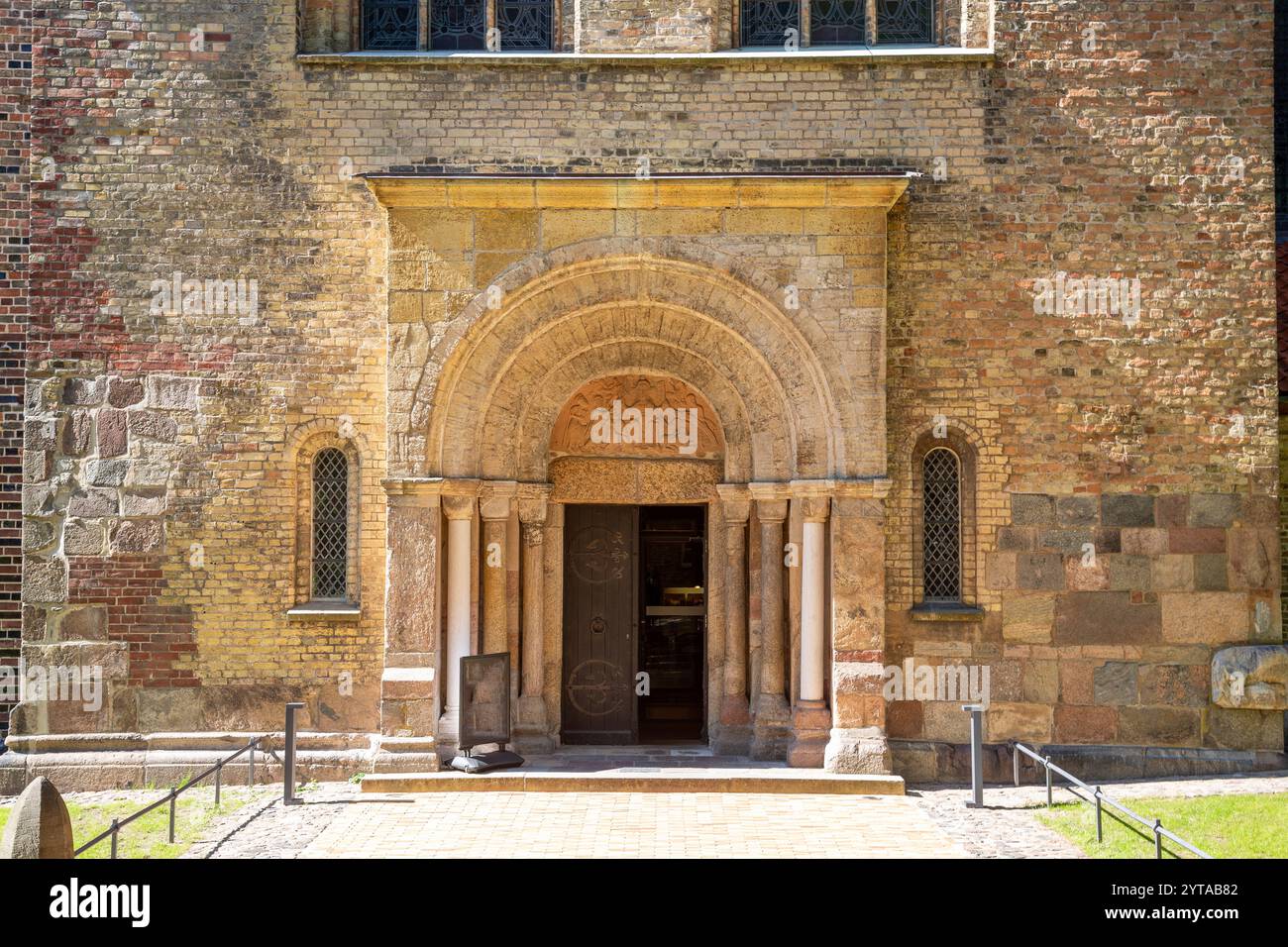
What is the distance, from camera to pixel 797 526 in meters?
10.6

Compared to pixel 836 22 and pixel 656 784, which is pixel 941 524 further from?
pixel 836 22

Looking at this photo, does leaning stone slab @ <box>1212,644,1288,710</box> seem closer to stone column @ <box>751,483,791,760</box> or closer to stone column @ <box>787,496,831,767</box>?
stone column @ <box>787,496,831,767</box>

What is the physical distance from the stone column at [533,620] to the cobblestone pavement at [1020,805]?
3483 mm

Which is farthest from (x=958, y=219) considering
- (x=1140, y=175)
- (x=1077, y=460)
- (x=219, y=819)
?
(x=219, y=819)

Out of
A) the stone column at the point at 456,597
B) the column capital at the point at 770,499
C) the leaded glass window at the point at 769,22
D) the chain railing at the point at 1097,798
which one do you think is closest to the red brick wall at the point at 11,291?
the stone column at the point at 456,597

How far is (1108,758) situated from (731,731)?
3398 mm

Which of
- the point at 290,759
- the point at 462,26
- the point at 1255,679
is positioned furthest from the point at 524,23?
the point at 1255,679

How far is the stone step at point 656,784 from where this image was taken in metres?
9.88

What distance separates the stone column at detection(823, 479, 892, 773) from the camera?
33.4 feet

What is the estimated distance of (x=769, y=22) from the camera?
11.2 meters

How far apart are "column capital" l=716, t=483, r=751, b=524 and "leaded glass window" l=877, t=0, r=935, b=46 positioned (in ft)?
14.8

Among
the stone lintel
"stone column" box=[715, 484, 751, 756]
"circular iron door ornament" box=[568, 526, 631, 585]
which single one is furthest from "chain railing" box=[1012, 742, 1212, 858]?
the stone lintel

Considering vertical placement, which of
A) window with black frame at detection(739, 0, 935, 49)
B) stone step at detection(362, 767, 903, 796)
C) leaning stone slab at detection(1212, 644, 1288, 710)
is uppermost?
window with black frame at detection(739, 0, 935, 49)

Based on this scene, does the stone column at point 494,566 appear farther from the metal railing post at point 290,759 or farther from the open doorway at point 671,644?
the metal railing post at point 290,759
